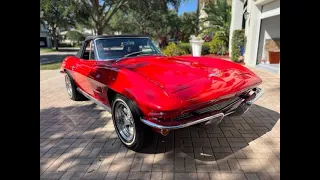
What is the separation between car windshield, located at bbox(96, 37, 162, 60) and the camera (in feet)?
13.7

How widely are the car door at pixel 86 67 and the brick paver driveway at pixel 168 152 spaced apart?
2.21 feet

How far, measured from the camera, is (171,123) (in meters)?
2.52

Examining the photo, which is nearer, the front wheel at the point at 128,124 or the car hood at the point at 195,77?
the car hood at the point at 195,77

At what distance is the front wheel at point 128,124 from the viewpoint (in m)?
2.82

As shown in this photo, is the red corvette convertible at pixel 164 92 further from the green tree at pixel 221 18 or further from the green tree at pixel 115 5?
the green tree at pixel 115 5

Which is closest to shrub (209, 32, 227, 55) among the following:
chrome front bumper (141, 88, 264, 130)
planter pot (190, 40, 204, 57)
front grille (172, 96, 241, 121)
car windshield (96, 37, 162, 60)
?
planter pot (190, 40, 204, 57)

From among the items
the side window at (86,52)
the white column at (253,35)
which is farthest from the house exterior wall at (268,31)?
the side window at (86,52)

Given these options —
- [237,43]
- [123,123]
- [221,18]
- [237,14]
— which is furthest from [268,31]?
[123,123]

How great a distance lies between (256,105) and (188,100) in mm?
3130

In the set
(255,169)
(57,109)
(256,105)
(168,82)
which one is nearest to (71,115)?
(57,109)

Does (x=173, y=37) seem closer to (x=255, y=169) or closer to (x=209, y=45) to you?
(x=209, y=45)

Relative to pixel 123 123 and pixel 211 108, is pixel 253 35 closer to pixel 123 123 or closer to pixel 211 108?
pixel 211 108

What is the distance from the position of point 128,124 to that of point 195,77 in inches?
45.5
